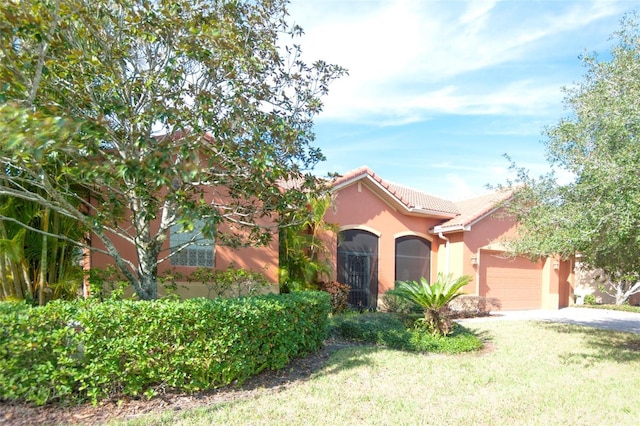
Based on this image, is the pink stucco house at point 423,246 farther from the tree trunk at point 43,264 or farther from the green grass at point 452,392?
the tree trunk at point 43,264

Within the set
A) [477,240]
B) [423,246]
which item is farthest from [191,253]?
[477,240]

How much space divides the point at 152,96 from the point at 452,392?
644cm

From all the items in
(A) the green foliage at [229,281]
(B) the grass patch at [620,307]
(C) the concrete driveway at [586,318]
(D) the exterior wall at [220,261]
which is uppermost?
(D) the exterior wall at [220,261]

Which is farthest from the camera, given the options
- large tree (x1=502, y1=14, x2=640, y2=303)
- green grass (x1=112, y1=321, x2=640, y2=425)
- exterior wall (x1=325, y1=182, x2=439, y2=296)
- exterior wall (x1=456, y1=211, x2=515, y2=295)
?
exterior wall (x1=456, y1=211, x2=515, y2=295)

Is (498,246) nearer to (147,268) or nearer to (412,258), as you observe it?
(412,258)

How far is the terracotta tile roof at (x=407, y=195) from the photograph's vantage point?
592 inches

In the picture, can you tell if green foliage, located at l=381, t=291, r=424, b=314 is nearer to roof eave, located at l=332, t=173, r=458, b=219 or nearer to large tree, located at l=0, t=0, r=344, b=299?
roof eave, located at l=332, t=173, r=458, b=219

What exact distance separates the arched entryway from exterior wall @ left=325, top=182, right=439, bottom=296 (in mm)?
228

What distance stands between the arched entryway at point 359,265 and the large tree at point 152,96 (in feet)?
25.3

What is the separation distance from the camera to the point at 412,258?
57.0 ft

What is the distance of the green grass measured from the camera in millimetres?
5176

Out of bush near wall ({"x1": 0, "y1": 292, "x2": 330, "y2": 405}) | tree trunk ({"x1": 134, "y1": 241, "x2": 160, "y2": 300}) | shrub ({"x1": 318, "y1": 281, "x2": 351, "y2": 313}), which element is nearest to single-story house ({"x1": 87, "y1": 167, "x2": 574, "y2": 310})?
shrub ({"x1": 318, "y1": 281, "x2": 351, "y2": 313})

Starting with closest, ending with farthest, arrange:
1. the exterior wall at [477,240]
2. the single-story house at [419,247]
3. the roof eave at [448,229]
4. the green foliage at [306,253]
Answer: the green foliage at [306,253]
the single-story house at [419,247]
the roof eave at [448,229]
the exterior wall at [477,240]

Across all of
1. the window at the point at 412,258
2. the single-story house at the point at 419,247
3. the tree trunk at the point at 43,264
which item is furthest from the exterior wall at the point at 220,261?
the window at the point at 412,258
